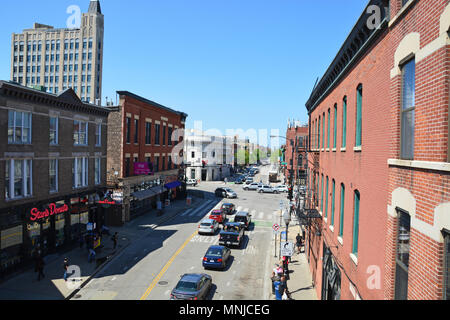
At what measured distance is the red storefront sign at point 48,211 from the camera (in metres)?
23.0

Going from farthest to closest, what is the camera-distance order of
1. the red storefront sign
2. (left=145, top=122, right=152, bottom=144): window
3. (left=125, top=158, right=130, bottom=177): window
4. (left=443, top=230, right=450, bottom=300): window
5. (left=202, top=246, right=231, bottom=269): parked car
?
(left=145, top=122, right=152, bottom=144): window < (left=125, top=158, right=130, bottom=177): window < the red storefront sign < (left=202, top=246, right=231, bottom=269): parked car < (left=443, top=230, right=450, bottom=300): window

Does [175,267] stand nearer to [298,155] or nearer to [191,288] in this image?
[191,288]

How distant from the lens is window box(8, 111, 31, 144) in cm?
2167

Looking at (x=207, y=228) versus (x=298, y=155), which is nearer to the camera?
(x=207, y=228)

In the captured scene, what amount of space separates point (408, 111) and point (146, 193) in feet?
123

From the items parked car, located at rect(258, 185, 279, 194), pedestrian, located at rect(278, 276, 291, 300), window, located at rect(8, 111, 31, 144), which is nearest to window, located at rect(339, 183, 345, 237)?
pedestrian, located at rect(278, 276, 291, 300)

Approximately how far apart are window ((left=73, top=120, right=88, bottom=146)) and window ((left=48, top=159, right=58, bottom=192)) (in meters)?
3.38

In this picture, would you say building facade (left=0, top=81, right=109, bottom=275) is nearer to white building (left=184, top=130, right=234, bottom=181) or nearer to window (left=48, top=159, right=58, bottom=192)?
window (left=48, top=159, right=58, bottom=192)

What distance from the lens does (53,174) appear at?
25797 millimetres

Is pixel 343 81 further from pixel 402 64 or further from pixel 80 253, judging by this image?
pixel 80 253

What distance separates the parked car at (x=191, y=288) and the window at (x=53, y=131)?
51.4ft

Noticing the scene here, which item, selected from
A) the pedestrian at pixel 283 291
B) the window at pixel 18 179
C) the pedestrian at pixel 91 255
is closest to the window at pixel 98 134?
the window at pixel 18 179

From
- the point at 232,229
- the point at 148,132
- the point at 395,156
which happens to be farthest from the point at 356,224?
the point at 148,132
